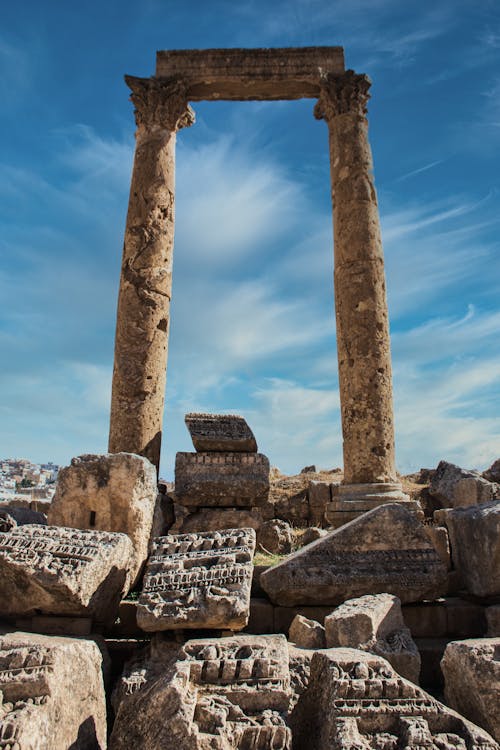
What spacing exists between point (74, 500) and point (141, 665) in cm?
240

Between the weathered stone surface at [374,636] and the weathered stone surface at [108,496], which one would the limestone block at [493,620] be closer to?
the weathered stone surface at [374,636]

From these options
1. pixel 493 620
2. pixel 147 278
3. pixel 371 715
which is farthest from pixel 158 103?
pixel 371 715

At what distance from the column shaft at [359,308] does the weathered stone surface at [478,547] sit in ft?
14.1

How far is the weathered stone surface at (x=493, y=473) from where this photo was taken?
1552cm

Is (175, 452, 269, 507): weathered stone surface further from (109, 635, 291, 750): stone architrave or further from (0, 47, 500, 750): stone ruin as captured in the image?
(109, 635, 291, 750): stone architrave

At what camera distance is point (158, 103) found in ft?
37.3

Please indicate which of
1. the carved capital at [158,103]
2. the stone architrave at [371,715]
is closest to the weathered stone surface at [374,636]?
the stone architrave at [371,715]

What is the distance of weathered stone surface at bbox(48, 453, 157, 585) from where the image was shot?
560cm

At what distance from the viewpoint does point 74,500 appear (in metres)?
5.81

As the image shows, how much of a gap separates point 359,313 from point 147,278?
367 cm

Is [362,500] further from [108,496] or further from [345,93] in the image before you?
[345,93]

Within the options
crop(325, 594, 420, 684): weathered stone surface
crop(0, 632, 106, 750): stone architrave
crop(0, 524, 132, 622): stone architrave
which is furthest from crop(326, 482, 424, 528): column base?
crop(0, 632, 106, 750): stone architrave

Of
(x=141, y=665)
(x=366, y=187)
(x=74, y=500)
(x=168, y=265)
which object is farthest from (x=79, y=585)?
(x=366, y=187)

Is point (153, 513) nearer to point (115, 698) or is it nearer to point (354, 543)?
point (354, 543)
